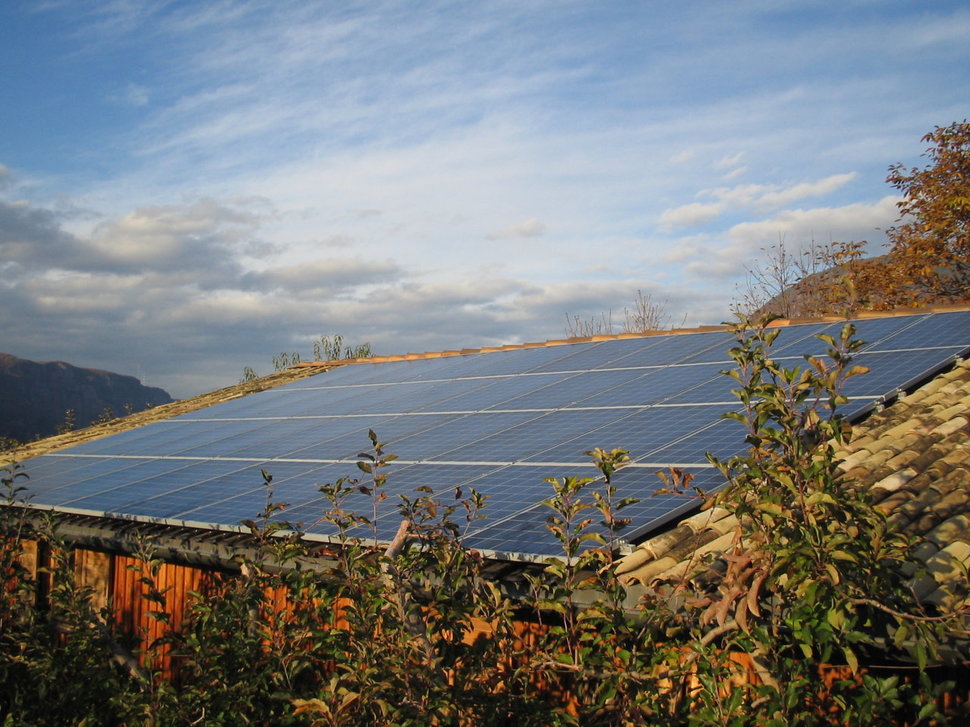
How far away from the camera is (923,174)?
29.7m

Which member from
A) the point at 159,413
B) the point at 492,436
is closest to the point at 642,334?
the point at 492,436

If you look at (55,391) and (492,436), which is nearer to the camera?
(492,436)

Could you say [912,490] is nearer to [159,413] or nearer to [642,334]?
[642,334]

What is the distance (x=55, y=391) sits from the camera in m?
102

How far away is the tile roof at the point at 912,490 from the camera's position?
577cm

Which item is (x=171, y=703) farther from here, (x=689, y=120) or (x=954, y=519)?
(x=689, y=120)

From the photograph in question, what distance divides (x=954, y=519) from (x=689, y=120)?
1155 centimetres

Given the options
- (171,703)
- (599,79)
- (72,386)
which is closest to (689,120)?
(599,79)

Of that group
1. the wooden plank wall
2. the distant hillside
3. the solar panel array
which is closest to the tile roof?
the solar panel array

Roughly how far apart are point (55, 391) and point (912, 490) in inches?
4323

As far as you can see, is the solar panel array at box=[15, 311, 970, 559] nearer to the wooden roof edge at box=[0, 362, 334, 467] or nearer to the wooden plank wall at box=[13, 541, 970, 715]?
the wooden plank wall at box=[13, 541, 970, 715]

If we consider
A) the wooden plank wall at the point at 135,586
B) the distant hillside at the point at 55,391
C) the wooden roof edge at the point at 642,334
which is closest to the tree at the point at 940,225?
the wooden roof edge at the point at 642,334

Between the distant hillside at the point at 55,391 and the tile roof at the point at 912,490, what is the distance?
3229 inches

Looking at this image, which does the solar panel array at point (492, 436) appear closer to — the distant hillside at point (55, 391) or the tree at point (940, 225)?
the tree at point (940, 225)
